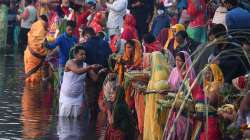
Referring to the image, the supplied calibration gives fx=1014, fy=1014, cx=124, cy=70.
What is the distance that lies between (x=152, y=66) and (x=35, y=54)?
972cm

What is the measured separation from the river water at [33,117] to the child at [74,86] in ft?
0.71

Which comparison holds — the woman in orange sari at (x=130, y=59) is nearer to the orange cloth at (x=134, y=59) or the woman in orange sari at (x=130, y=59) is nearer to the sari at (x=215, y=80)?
the orange cloth at (x=134, y=59)

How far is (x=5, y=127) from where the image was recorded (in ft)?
51.5

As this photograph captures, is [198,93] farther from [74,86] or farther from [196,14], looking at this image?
[196,14]

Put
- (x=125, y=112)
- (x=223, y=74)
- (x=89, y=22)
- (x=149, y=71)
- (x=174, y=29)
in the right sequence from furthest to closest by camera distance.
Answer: (x=89, y=22), (x=174, y=29), (x=149, y=71), (x=125, y=112), (x=223, y=74)

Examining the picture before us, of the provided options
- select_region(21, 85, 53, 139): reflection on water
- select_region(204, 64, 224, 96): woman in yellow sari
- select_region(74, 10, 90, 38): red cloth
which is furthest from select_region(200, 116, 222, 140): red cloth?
select_region(74, 10, 90, 38): red cloth

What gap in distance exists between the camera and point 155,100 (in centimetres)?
1398

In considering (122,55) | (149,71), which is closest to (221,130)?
(149,71)

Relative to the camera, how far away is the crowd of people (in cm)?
1195

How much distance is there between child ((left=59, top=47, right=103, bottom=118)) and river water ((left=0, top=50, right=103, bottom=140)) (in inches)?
8.5

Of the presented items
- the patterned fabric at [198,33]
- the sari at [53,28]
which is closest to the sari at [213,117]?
the patterned fabric at [198,33]

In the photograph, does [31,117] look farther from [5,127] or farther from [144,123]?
[144,123]

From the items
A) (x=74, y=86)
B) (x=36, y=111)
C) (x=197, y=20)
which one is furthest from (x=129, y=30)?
(x=36, y=111)

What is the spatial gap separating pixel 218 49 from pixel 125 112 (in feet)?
5.26
